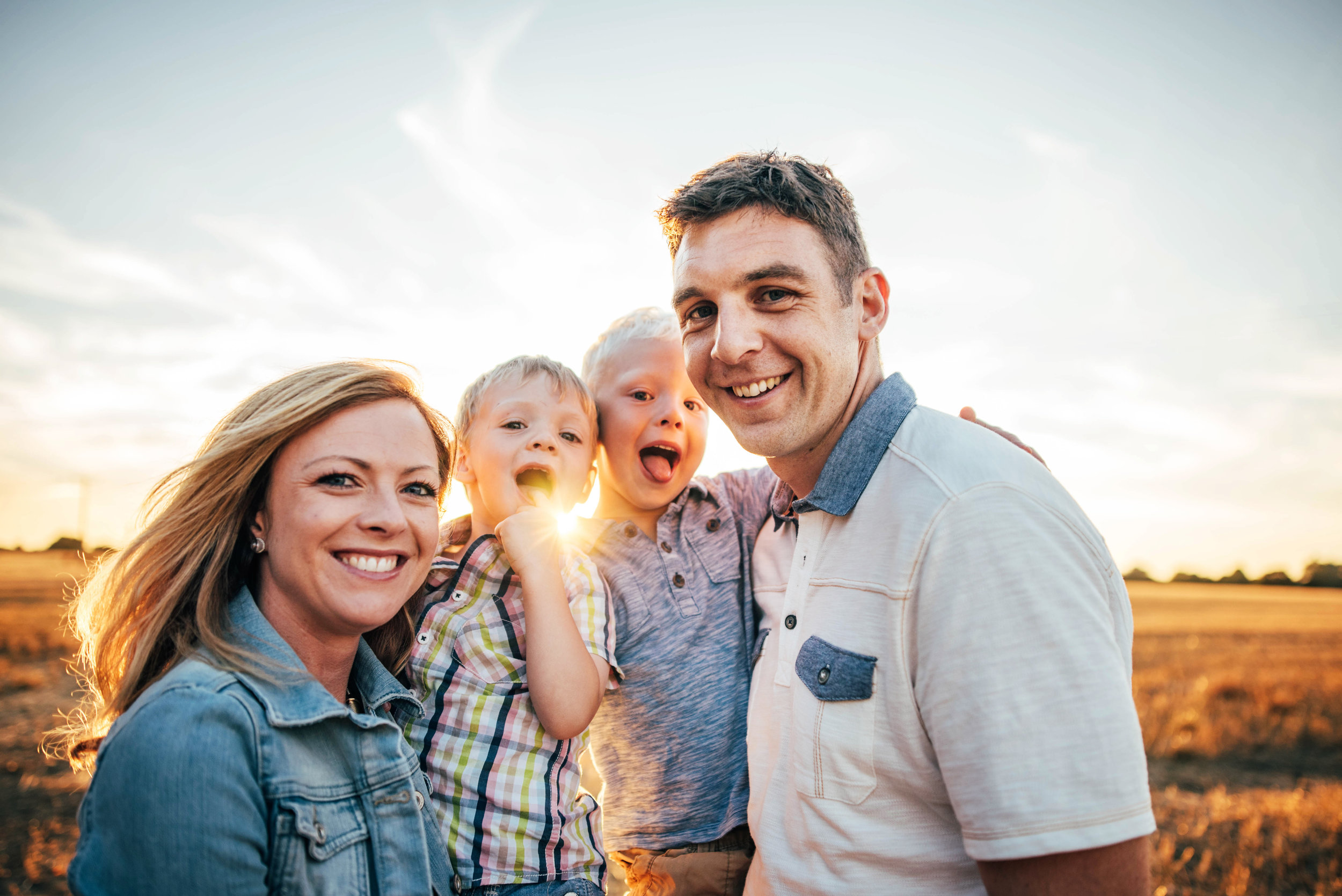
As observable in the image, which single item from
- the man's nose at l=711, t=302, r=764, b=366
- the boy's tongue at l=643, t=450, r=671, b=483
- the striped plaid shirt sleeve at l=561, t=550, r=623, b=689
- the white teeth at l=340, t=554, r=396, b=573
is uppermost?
the man's nose at l=711, t=302, r=764, b=366

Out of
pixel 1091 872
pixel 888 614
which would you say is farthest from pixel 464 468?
pixel 1091 872

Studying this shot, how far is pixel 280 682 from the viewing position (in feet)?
7.35

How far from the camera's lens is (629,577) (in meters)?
3.43

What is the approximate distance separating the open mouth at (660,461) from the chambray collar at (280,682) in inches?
61.8

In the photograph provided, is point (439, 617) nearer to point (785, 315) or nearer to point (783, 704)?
point (783, 704)

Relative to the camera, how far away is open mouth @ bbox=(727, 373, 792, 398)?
2.69 m

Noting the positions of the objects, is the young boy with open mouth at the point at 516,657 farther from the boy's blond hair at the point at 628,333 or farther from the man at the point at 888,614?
the man at the point at 888,614

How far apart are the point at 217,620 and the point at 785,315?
7.33ft

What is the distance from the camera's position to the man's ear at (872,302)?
281 centimetres

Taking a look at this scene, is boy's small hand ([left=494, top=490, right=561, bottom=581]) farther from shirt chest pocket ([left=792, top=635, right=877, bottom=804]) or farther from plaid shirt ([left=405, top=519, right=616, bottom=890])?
shirt chest pocket ([left=792, top=635, right=877, bottom=804])

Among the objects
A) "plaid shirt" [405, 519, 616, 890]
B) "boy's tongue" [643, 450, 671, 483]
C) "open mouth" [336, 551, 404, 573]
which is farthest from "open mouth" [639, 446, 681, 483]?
"open mouth" [336, 551, 404, 573]

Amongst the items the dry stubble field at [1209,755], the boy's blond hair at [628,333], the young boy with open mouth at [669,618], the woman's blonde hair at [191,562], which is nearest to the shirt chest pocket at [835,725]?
the young boy with open mouth at [669,618]

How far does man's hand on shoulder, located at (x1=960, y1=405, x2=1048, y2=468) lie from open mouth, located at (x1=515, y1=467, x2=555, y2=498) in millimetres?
1800

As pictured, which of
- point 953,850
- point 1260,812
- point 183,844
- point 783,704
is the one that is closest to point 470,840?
point 183,844
